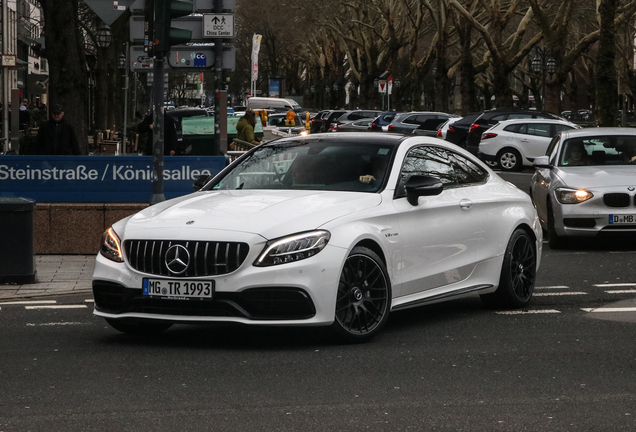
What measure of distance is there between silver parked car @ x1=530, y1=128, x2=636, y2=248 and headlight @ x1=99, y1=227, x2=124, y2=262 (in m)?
7.88

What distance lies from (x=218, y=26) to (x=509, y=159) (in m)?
17.0

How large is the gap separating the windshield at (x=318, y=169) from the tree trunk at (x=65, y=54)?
10.8 meters

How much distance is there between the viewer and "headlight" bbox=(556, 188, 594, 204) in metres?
14.4

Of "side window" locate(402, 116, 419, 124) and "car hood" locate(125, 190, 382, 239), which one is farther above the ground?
"side window" locate(402, 116, 419, 124)

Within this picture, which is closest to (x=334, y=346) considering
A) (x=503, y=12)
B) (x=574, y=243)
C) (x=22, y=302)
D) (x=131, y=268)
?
(x=131, y=268)

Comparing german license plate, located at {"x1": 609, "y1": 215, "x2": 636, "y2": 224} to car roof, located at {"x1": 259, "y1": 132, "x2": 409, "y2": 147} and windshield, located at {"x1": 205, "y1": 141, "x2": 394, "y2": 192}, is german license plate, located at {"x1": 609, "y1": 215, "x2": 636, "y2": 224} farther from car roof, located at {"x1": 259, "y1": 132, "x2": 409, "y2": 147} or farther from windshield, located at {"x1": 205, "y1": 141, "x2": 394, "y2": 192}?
windshield, located at {"x1": 205, "y1": 141, "x2": 394, "y2": 192}

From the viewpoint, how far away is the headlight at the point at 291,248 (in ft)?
24.0

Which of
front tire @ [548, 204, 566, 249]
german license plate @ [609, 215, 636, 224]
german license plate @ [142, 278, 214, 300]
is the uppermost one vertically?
german license plate @ [142, 278, 214, 300]

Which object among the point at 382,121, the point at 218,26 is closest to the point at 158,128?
the point at 218,26

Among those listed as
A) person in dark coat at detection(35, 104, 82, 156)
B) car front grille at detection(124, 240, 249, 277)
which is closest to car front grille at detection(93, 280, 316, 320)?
car front grille at detection(124, 240, 249, 277)

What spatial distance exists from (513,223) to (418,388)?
3.41m

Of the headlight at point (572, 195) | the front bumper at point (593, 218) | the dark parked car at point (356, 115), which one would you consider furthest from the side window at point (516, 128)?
the dark parked car at point (356, 115)

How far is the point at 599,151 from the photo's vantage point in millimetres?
15367

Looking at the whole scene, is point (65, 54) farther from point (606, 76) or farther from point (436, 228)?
point (606, 76)
